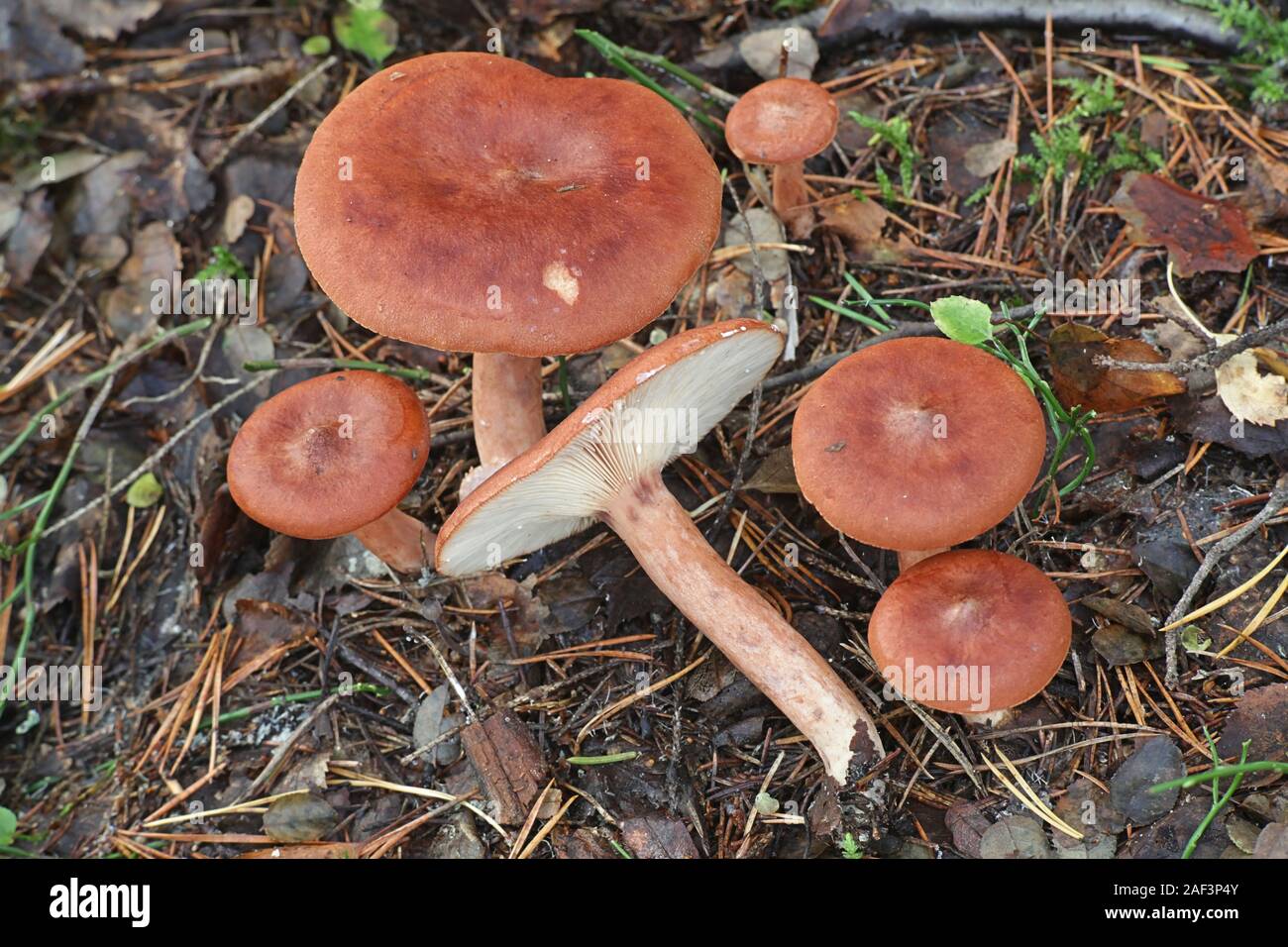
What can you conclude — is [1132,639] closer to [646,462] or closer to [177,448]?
[646,462]

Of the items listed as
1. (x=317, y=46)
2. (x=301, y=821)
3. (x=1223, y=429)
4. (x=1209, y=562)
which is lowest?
(x=301, y=821)

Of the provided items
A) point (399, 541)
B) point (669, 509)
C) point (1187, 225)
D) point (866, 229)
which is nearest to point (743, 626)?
point (669, 509)

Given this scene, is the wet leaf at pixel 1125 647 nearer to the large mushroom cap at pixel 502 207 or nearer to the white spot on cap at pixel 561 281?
the large mushroom cap at pixel 502 207

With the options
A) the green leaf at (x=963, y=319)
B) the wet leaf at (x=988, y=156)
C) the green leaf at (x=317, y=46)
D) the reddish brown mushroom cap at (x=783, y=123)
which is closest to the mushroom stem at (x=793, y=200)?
A: the reddish brown mushroom cap at (x=783, y=123)

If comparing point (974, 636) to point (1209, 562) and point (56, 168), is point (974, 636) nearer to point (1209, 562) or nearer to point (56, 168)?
point (1209, 562)

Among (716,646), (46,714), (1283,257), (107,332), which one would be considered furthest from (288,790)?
(1283,257)
